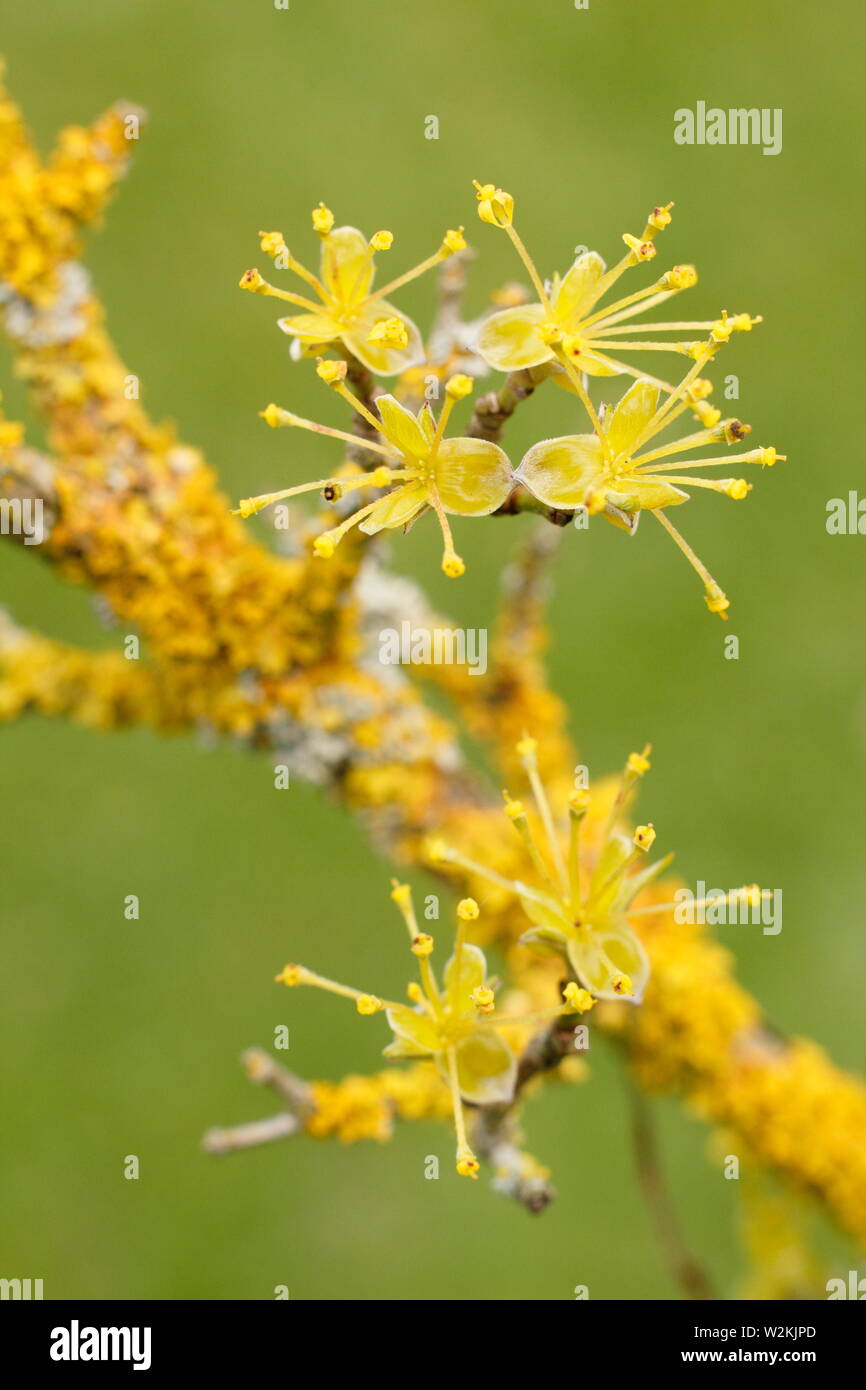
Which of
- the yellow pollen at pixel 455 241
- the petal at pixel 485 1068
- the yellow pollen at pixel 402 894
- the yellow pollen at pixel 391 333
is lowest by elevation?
the petal at pixel 485 1068

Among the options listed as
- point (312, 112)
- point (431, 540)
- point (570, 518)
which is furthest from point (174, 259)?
point (570, 518)

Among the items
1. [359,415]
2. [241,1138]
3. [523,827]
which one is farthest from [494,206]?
[241,1138]

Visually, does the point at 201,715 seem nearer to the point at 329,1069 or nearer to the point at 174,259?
the point at 329,1069

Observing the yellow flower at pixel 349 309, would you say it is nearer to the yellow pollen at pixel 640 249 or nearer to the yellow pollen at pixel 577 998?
the yellow pollen at pixel 640 249

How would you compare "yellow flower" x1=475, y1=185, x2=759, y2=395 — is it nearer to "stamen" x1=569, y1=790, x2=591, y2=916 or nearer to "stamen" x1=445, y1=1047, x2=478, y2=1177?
"stamen" x1=569, y1=790, x2=591, y2=916

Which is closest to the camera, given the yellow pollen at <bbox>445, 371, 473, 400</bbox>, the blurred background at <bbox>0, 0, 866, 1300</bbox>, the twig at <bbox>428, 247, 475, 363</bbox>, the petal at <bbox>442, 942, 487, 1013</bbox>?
the yellow pollen at <bbox>445, 371, 473, 400</bbox>

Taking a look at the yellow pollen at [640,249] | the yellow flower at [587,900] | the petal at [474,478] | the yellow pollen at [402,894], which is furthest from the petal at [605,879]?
the yellow pollen at [640,249]

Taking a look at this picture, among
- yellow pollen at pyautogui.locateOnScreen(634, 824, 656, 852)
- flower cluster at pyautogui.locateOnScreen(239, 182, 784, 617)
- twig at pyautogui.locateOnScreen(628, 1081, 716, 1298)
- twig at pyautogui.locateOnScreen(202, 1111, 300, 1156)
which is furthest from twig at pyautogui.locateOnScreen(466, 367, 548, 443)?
twig at pyautogui.locateOnScreen(628, 1081, 716, 1298)
